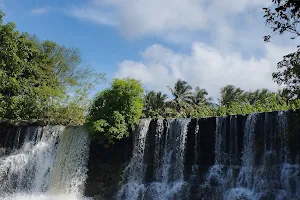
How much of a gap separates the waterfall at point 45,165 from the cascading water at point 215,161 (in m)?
2.94

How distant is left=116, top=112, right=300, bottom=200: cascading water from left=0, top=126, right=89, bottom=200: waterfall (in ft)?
9.66

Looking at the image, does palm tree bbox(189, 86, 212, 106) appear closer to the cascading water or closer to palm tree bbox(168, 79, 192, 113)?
palm tree bbox(168, 79, 192, 113)

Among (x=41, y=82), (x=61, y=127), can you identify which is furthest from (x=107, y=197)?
(x=41, y=82)

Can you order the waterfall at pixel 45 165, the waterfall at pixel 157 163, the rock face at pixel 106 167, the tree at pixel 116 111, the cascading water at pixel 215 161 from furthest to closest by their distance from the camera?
the waterfall at pixel 45 165 → the tree at pixel 116 111 → the rock face at pixel 106 167 → the waterfall at pixel 157 163 → the cascading water at pixel 215 161

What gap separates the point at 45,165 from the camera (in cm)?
2000

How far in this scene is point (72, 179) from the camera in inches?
749

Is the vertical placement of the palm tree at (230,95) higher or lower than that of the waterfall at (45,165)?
higher

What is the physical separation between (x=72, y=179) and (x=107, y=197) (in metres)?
2.35

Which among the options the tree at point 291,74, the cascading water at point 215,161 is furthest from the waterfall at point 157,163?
the tree at point 291,74

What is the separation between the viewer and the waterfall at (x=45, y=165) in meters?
18.9

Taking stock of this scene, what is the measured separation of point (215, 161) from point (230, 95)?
18750 mm

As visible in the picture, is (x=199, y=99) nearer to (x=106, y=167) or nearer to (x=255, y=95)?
(x=255, y=95)

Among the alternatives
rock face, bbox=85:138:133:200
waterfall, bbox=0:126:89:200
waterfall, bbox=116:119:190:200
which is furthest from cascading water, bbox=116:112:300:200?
waterfall, bbox=0:126:89:200

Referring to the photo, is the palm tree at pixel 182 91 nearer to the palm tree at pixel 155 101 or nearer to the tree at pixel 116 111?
the palm tree at pixel 155 101
